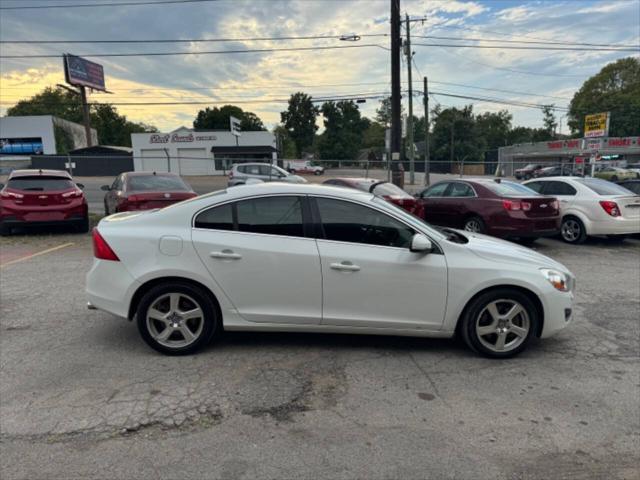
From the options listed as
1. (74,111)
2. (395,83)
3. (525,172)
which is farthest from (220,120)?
(395,83)

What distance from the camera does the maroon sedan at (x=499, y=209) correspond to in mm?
9031

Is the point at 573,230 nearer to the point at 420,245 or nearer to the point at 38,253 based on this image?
the point at 420,245

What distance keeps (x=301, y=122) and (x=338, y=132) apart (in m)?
7.72

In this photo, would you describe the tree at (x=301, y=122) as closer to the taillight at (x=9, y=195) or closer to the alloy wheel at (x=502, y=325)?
the taillight at (x=9, y=195)

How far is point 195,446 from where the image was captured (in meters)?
2.83

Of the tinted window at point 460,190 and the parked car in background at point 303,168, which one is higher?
the tinted window at point 460,190

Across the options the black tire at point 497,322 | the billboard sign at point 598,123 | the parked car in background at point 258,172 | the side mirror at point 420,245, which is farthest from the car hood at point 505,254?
the billboard sign at point 598,123

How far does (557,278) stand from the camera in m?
4.14

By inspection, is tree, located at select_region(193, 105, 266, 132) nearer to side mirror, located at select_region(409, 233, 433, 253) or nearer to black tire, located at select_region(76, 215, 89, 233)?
black tire, located at select_region(76, 215, 89, 233)

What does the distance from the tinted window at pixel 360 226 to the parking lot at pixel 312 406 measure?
106 cm

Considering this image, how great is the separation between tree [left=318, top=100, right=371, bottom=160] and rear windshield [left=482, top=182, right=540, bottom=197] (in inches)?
3170

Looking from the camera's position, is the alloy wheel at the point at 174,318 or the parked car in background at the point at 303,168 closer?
the alloy wheel at the point at 174,318

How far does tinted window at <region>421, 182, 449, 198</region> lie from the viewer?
10.6m

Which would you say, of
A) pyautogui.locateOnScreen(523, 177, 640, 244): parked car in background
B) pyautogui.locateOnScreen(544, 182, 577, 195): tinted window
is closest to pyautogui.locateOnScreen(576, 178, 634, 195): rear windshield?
pyautogui.locateOnScreen(523, 177, 640, 244): parked car in background
